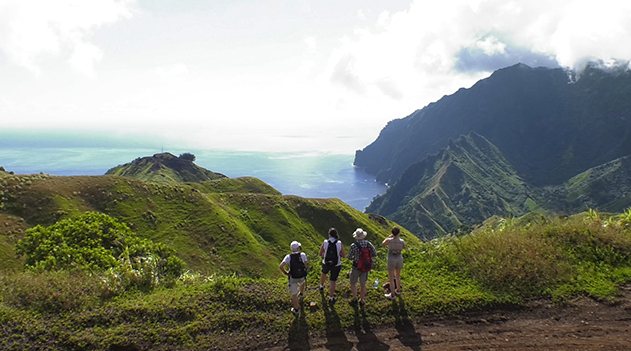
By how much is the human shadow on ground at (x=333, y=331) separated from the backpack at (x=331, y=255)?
4.39ft

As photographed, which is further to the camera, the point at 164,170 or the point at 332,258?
the point at 164,170

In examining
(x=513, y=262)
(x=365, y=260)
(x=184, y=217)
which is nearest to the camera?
(x=365, y=260)

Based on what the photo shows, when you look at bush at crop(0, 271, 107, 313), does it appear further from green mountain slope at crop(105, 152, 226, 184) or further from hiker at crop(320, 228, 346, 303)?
green mountain slope at crop(105, 152, 226, 184)

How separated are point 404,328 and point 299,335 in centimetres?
310

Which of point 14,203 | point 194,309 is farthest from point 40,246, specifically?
point 14,203

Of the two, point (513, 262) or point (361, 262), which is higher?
point (361, 262)

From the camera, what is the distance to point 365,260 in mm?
10930

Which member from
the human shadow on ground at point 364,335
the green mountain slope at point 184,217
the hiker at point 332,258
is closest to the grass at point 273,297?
the human shadow on ground at point 364,335

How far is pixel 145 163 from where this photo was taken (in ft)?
584

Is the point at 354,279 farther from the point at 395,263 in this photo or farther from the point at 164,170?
the point at 164,170

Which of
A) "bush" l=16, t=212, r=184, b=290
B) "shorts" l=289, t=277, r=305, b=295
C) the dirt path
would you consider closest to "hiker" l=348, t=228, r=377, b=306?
the dirt path

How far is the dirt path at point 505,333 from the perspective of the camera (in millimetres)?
8961

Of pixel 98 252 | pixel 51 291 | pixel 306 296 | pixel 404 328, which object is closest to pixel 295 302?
pixel 306 296

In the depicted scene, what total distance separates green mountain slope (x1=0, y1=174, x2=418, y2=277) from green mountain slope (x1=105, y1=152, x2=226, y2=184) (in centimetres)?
8384
